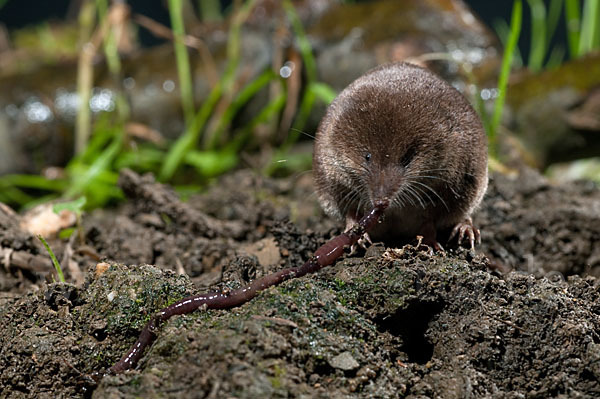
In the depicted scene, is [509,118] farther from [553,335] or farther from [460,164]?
[553,335]

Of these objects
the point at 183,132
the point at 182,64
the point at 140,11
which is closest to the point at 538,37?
the point at 182,64

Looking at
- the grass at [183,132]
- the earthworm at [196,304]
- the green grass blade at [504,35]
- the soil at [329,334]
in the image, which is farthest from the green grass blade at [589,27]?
the earthworm at [196,304]

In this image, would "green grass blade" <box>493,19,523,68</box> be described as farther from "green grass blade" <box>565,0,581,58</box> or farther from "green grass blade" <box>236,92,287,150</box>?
"green grass blade" <box>236,92,287,150</box>

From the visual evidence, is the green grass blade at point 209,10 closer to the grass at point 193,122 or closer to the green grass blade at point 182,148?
the grass at point 193,122

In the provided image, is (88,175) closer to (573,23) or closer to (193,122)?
(193,122)

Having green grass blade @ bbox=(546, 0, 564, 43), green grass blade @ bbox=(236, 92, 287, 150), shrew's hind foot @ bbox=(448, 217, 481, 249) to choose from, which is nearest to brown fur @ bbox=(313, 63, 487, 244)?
shrew's hind foot @ bbox=(448, 217, 481, 249)
